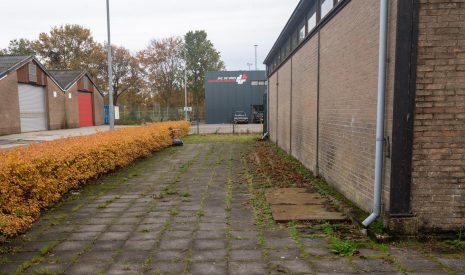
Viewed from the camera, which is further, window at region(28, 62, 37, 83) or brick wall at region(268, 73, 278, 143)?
window at region(28, 62, 37, 83)

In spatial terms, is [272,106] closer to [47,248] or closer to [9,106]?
[47,248]

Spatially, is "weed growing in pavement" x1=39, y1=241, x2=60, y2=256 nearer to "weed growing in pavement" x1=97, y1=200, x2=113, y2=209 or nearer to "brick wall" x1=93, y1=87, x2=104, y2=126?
"weed growing in pavement" x1=97, y1=200, x2=113, y2=209

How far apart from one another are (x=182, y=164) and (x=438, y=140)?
26.3ft

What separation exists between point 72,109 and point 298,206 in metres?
32.9

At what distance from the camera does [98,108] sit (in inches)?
1613

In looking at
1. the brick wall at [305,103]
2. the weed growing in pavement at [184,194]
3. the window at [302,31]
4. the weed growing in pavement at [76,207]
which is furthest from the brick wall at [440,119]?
the window at [302,31]

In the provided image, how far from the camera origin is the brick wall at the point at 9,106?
2297 cm

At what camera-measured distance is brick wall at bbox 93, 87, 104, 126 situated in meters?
40.2

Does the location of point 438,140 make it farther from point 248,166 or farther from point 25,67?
point 25,67

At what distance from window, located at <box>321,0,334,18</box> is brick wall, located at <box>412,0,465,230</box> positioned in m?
3.29

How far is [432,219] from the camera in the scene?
450cm

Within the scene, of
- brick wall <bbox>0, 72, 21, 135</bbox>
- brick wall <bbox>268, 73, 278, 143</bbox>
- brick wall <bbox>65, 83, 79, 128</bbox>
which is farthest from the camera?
brick wall <bbox>65, 83, 79, 128</bbox>

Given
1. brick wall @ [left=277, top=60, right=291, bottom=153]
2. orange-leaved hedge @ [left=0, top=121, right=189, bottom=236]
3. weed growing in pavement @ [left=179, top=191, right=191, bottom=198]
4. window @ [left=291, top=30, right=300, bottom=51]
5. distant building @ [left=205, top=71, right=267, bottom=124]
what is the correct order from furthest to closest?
distant building @ [left=205, top=71, right=267, bottom=124]
brick wall @ [left=277, top=60, right=291, bottom=153]
window @ [left=291, top=30, right=300, bottom=51]
weed growing in pavement @ [left=179, top=191, right=191, bottom=198]
orange-leaved hedge @ [left=0, top=121, right=189, bottom=236]

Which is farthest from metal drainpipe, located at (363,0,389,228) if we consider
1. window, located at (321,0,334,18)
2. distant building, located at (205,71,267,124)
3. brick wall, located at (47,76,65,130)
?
distant building, located at (205,71,267,124)
